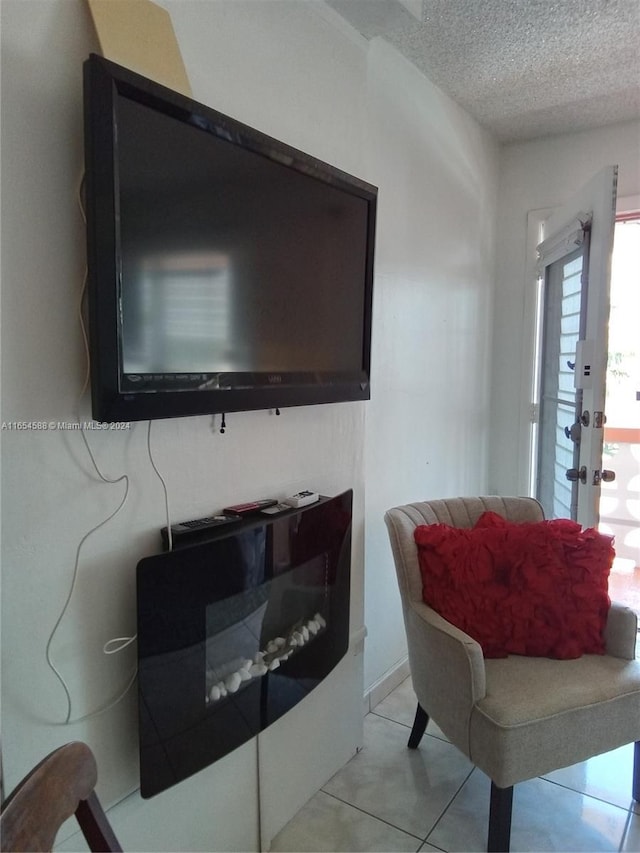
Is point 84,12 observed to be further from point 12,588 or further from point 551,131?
point 551,131

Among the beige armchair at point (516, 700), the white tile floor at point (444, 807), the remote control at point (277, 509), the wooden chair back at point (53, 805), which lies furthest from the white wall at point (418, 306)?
the wooden chair back at point (53, 805)

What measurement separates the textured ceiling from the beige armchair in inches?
68.6

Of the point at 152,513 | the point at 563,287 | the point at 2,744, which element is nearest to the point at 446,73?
the point at 563,287

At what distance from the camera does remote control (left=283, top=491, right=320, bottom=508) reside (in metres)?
1.54

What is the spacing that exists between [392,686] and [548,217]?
2384 mm

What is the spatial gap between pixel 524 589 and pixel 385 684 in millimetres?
881

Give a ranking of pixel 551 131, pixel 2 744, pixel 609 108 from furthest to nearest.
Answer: pixel 551 131
pixel 609 108
pixel 2 744

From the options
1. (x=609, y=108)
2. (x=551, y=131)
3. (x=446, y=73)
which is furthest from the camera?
(x=551, y=131)

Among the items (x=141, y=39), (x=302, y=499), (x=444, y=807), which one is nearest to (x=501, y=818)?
(x=444, y=807)

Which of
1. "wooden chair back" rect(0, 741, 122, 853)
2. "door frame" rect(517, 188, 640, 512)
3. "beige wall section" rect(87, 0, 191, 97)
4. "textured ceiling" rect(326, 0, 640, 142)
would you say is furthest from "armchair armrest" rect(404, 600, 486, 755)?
"textured ceiling" rect(326, 0, 640, 142)

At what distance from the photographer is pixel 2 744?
3.26ft

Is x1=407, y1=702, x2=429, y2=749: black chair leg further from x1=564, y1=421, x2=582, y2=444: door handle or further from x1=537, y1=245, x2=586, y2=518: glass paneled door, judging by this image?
x1=564, y1=421, x2=582, y2=444: door handle

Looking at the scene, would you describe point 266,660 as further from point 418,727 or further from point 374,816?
point 418,727

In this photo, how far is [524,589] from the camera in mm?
1712
